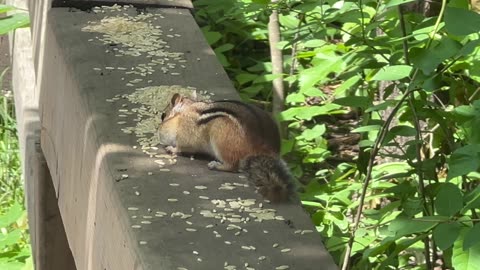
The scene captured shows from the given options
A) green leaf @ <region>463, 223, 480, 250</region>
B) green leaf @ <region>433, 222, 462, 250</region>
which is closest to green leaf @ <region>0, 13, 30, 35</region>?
green leaf @ <region>433, 222, 462, 250</region>

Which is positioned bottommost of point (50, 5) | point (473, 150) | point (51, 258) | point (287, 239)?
point (51, 258)

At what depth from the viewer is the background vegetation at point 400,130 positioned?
8.58ft

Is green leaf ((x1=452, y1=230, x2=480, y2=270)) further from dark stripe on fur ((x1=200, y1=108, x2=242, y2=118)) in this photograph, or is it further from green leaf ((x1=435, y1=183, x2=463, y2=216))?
dark stripe on fur ((x1=200, y1=108, x2=242, y2=118))

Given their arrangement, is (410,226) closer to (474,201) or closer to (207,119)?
(474,201)

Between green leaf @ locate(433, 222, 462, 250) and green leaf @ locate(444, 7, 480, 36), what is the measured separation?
0.46 meters

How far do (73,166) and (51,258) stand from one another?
1.30 m

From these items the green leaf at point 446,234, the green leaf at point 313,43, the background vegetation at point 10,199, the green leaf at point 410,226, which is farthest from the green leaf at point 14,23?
the green leaf at point 446,234

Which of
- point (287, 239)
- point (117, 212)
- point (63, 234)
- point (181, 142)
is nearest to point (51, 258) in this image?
point (63, 234)

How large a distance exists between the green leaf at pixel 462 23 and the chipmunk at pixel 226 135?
0.61 meters

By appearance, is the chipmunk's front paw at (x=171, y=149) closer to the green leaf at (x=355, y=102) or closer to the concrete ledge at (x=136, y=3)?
the green leaf at (x=355, y=102)

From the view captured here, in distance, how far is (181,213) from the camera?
8.57ft

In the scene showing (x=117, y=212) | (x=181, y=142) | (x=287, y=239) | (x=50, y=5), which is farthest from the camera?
(x=50, y=5)

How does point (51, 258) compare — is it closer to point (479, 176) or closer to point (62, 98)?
point (62, 98)

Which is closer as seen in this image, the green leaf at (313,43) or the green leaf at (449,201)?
the green leaf at (449,201)
